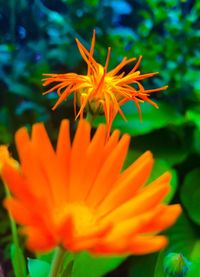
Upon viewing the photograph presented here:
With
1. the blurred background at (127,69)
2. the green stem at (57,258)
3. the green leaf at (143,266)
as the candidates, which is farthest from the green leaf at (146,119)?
the green stem at (57,258)

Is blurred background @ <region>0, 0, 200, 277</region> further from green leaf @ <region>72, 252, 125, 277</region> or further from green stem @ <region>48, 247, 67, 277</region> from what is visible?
green stem @ <region>48, 247, 67, 277</region>

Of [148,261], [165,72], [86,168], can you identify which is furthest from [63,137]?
[165,72]

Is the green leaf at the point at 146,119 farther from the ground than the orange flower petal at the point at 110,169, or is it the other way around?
the orange flower petal at the point at 110,169

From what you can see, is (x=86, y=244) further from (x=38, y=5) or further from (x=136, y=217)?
(x=38, y=5)

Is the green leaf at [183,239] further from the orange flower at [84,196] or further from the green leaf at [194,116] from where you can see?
the orange flower at [84,196]

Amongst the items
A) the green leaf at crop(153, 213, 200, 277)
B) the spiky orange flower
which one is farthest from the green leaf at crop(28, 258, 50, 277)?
the green leaf at crop(153, 213, 200, 277)
